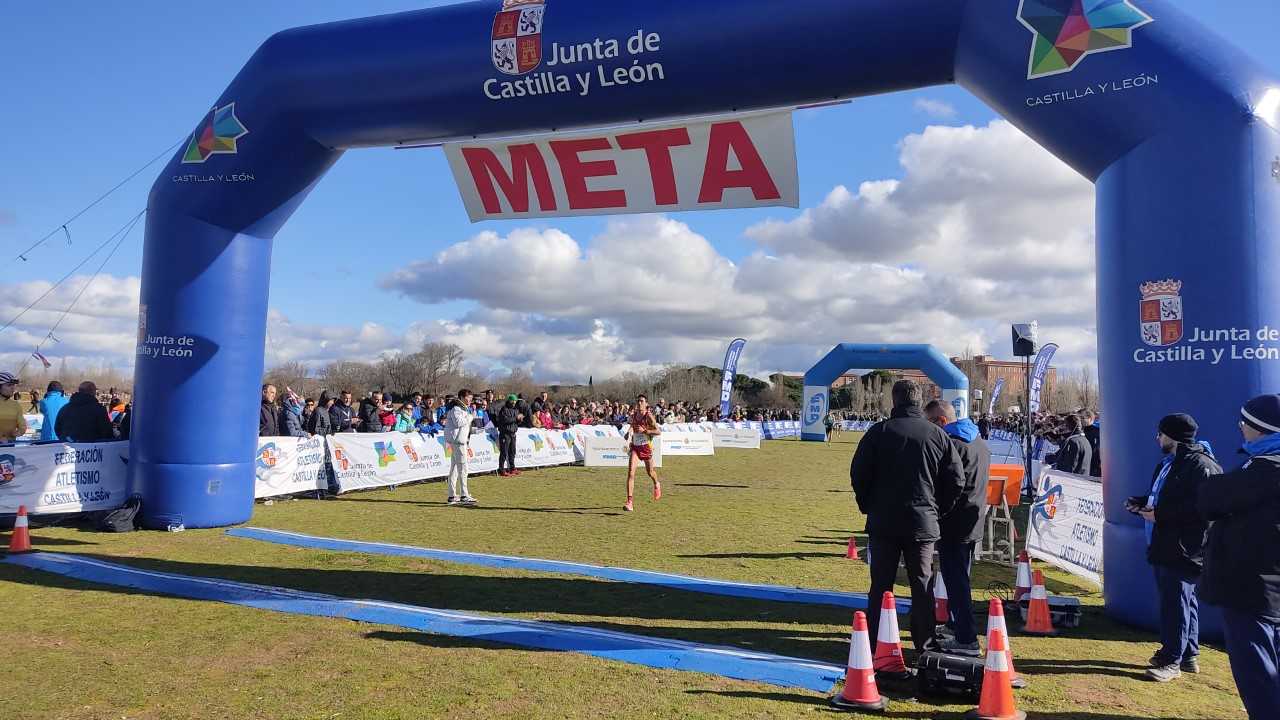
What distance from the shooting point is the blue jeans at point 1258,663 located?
3684 millimetres

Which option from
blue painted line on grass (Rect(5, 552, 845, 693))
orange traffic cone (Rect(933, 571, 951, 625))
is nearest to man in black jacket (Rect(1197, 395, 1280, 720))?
blue painted line on grass (Rect(5, 552, 845, 693))

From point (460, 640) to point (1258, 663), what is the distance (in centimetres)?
465

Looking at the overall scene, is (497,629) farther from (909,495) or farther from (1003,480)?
(1003,480)

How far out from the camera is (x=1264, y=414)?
3.87 meters

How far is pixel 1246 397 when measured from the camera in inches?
227

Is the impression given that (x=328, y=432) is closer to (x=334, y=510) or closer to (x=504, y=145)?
(x=334, y=510)

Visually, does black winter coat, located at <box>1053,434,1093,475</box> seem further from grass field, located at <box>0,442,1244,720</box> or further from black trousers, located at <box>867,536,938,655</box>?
black trousers, located at <box>867,536,938,655</box>

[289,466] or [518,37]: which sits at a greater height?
[518,37]

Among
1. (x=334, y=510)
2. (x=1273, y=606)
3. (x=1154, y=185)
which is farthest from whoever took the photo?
(x=334, y=510)

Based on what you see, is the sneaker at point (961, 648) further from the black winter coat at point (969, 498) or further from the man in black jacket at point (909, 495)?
the black winter coat at point (969, 498)

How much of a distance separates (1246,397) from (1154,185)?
1.71 metres

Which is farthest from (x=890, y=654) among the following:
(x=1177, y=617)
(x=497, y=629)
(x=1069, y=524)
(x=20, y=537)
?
(x=20, y=537)

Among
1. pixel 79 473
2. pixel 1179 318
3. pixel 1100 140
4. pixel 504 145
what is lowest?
pixel 79 473

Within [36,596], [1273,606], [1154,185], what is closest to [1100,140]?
[1154,185]
